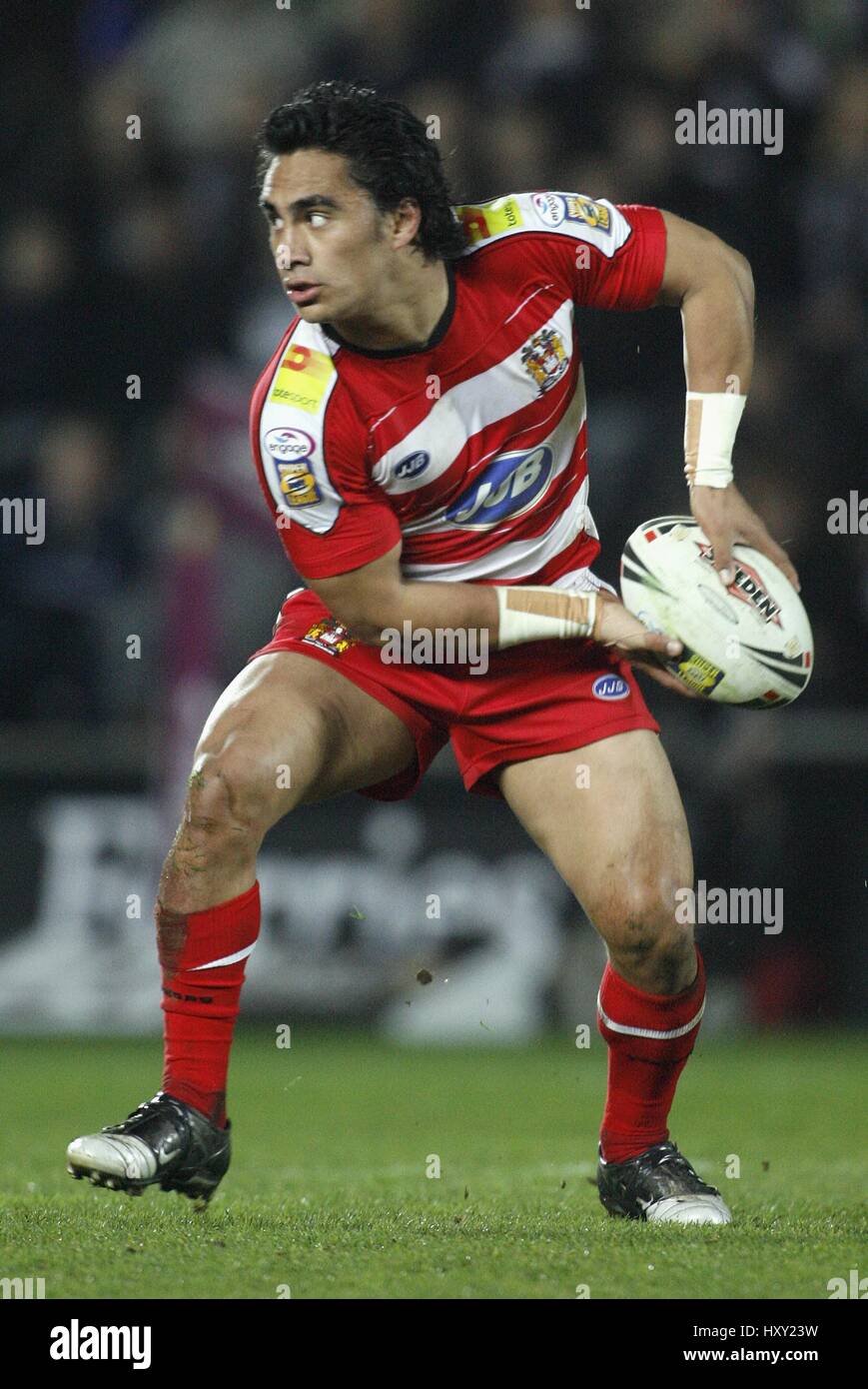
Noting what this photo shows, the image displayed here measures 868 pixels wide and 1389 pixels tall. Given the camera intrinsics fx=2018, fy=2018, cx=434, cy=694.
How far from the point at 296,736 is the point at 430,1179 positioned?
1543 millimetres

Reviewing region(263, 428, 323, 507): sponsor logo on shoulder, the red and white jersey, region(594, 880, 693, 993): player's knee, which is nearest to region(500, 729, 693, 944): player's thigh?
region(594, 880, 693, 993): player's knee

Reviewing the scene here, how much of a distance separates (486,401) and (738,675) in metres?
0.77

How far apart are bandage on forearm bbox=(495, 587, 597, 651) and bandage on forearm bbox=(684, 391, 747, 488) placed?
355mm

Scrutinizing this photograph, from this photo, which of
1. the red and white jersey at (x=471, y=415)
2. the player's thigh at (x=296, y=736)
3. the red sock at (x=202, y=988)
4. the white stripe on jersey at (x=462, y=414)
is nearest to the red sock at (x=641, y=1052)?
the player's thigh at (x=296, y=736)

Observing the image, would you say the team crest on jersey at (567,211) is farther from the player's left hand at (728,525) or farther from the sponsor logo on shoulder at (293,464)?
the sponsor logo on shoulder at (293,464)

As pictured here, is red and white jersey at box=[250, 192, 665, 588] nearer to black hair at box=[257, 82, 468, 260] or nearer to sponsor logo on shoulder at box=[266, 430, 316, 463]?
sponsor logo on shoulder at box=[266, 430, 316, 463]

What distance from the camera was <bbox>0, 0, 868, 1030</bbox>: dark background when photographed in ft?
27.8

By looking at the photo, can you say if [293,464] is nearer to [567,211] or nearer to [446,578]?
[446,578]

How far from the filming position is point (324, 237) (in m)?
3.92
